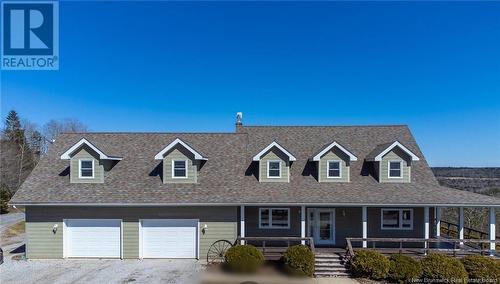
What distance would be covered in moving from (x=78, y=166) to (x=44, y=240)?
4.04 meters

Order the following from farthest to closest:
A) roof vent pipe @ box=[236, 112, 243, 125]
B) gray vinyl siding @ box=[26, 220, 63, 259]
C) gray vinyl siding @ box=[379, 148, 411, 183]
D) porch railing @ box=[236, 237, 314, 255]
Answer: roof vent pipe @ box=[236, 112, 243, 125], gray vinyl siding @ box=[379, 148, 411, 183], gray vinyl siding @ box=[26, 220, 63, 259], porch railing @ box=[236, 237, 314, 255]

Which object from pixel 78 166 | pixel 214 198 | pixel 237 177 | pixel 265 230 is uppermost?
pixel 78 166

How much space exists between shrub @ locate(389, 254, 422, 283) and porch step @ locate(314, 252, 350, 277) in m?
1.91

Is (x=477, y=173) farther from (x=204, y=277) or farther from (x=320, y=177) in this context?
(x=204, y=277)

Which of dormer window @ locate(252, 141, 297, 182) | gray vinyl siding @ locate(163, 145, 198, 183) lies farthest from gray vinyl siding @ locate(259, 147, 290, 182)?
gray vinyl siding @ locate(163, 145, 198, 183)

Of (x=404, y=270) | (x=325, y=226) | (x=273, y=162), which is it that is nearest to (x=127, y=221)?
(x=273, y=162)

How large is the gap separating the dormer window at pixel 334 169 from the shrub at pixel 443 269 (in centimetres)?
Answer: 602

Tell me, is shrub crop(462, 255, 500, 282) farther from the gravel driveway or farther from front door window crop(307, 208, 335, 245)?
the gravel driveway

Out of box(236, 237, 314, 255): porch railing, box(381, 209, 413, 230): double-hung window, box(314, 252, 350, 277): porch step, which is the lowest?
box(314, 252, 350, 277): porch step

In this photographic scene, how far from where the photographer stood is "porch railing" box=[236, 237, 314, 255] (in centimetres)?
1514

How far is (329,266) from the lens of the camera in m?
14.6

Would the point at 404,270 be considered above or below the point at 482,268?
below

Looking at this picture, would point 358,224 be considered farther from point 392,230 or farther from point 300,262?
point 300,262

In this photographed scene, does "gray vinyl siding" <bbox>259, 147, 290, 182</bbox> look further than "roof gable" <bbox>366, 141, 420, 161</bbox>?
Yes
